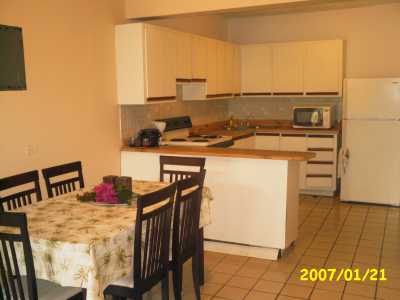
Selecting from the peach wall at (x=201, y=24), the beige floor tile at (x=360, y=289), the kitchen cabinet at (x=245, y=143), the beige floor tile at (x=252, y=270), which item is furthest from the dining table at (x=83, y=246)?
the kitchen cabinet at (x=245, y=143)

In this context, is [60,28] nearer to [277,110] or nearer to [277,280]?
[277,280]

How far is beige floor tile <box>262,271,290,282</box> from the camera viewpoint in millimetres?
3606

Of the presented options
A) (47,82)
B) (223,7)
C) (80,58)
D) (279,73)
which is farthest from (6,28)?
(279,73)

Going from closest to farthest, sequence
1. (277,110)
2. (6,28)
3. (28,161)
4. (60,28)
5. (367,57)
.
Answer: (6,28) → (28,161) → (60,28) → (367,57) → (277,110)

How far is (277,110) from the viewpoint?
7012 mm

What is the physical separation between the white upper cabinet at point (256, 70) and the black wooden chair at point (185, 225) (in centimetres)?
394

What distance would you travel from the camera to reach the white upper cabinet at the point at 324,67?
6203 mm

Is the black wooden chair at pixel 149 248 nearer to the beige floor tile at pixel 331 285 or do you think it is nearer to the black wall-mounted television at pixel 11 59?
the beige floor tile at pixel 331 285

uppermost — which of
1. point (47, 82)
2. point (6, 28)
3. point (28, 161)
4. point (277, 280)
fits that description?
point (6, 28)

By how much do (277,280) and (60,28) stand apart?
2.77 metres

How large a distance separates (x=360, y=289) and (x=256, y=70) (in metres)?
4.02

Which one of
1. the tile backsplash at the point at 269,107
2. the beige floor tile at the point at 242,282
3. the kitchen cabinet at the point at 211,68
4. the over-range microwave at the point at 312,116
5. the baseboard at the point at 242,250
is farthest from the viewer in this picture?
the tile backsplash at the point at 269,107

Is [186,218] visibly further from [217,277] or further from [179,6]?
[179,6]

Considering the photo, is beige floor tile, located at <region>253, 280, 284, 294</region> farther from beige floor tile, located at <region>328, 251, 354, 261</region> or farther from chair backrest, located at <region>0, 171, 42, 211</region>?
chair backrest, located at <region>0, 171, 42, 211</region>
